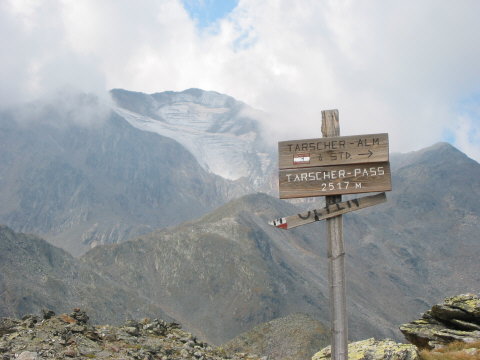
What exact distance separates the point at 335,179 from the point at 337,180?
42mm

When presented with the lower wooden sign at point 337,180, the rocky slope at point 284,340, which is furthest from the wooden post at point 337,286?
the rocky slope at point 284,340

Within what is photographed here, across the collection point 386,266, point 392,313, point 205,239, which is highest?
point 205,239

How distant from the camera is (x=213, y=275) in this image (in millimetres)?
109188

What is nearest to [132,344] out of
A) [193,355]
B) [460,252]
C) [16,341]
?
[193,355]

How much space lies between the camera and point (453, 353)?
12.8 meters

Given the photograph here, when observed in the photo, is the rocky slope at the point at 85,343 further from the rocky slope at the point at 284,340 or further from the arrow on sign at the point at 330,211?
the rocky slope at the point at 284,340

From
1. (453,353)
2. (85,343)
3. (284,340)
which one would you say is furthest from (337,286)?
(284,340)

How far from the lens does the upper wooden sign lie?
29.6 ft

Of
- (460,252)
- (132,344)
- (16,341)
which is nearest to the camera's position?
(16,341)

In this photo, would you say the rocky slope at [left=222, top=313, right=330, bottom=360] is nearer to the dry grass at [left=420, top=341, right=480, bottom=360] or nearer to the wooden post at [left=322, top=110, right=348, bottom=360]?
the dry grass at [left=420, top=341, right=480, bottom=360]

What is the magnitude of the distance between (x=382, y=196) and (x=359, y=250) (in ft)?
556

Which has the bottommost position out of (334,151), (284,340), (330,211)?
(284,340)

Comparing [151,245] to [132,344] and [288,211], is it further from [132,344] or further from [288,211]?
[132,344]

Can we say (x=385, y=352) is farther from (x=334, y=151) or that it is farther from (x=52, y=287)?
(x=52, y=287)
